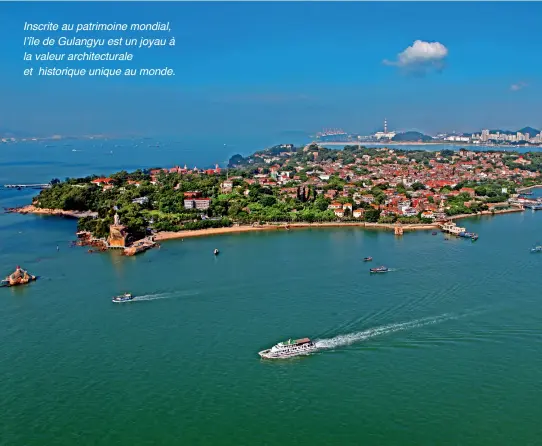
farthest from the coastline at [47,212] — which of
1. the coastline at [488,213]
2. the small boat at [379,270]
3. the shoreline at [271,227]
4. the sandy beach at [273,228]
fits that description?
the coastline at [488,213]

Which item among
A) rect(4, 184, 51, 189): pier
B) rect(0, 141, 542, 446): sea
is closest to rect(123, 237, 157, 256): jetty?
rect(0, 141, 542, 446): sea

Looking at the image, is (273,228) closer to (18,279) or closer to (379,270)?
(379,270)

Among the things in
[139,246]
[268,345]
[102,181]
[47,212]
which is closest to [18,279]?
[139,246]

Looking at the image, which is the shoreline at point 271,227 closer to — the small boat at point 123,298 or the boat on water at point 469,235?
the boat on water at point 469,235

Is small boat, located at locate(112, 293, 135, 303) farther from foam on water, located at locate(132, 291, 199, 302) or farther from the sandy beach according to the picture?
the sandy beach

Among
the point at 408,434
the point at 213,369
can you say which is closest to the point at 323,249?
the point at 213,369

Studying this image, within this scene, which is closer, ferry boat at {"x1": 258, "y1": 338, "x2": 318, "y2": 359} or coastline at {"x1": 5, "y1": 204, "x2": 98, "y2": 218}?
ferry boat at {"x1": 258, "y1": 338, "x2": 318, "y2": 359}
